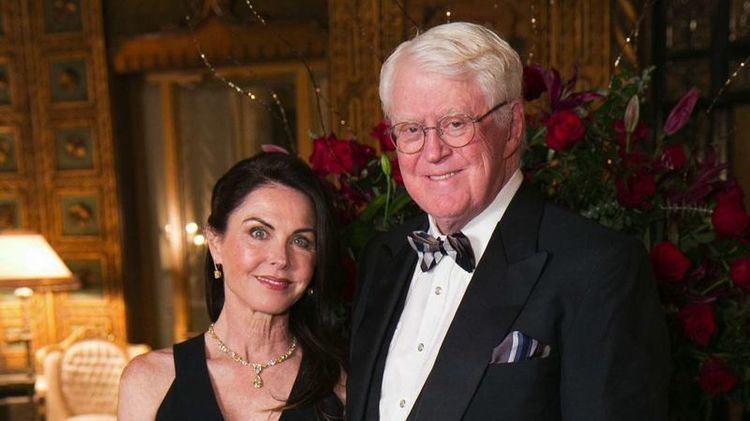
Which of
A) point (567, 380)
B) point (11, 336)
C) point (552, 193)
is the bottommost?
point (11, 336)

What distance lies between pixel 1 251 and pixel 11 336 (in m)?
1.14

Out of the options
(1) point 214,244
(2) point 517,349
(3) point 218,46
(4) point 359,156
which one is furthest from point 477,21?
(2) point 517,349

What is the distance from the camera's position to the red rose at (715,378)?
5.07 ft

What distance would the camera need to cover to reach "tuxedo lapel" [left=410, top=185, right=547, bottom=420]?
129 centimetres

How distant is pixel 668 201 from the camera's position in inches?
62.7

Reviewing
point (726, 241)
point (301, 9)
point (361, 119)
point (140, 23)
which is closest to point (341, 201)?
point (726, 241)

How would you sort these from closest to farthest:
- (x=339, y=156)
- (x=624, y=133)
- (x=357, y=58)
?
(x=624, y=133)
(x=339, y=156)
(x=357, y=58)

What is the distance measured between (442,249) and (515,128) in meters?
0.25

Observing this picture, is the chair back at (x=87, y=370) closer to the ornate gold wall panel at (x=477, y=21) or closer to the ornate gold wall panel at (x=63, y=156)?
the ornate gold wall panel at (x=63, y=156)

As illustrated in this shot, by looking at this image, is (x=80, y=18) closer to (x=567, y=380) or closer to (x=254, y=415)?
(x=254, y=415)

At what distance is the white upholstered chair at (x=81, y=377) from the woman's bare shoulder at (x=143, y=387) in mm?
2962

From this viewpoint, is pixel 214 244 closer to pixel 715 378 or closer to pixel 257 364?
pixel 257 364

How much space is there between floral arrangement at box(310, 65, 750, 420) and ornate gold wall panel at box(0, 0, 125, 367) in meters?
4.03

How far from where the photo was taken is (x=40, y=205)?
A: 540 cm
